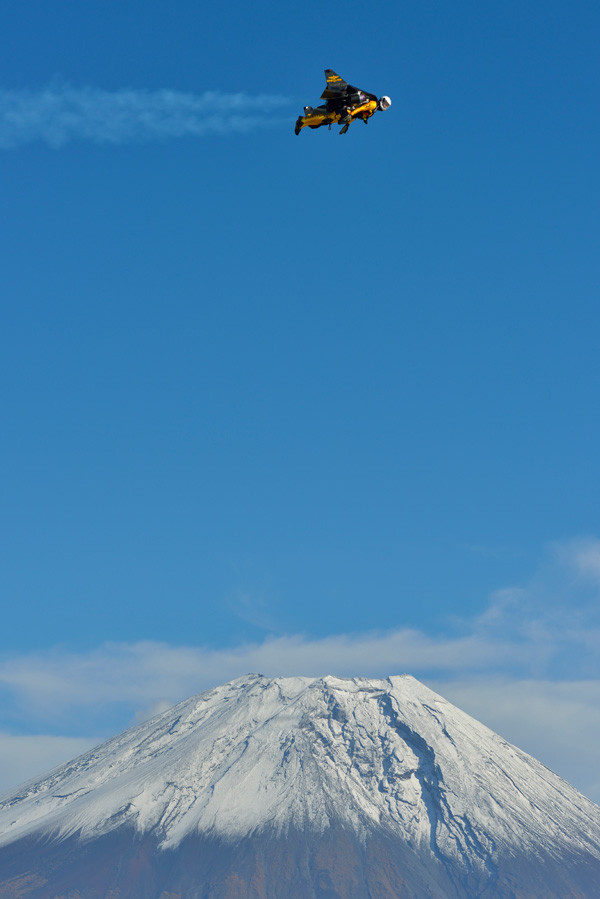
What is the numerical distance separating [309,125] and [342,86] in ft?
13.4

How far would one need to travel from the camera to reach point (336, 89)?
81.2m

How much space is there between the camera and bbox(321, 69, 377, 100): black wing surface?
8119cm

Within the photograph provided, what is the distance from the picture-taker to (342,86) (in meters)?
81.2

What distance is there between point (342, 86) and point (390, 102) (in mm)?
4920

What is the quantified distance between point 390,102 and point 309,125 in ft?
24.4

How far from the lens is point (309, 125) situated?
270 ft

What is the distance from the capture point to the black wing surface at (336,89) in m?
81.2

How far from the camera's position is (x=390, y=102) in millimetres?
83812
